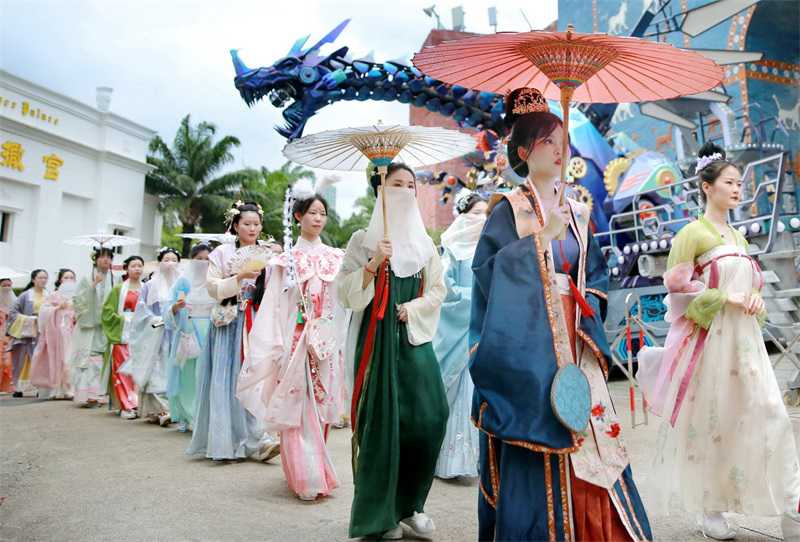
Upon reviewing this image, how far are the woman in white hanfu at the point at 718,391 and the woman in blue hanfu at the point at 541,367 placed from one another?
107 centimetres

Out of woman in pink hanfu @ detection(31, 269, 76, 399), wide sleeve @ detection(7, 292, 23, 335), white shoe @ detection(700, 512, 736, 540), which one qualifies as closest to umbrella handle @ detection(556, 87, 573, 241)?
white shoe @ detection(700, 512, 736, 540)

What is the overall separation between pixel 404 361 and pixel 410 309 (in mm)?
261

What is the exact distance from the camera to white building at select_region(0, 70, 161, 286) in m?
19.4

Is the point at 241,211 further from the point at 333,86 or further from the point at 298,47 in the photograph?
the point at 298,47

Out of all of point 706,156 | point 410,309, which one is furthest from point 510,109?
point 706,156

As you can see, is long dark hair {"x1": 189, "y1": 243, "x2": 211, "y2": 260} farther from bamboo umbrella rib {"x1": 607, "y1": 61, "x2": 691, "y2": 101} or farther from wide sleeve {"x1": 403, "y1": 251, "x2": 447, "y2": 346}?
bamboo umbrella rib {"x1": 607, "y1": 61, "x2": 691, "y2": 101}

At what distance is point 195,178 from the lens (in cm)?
2892

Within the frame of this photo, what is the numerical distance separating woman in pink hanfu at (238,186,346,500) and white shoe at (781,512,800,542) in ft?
8.02

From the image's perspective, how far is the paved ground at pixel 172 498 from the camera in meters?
3.22

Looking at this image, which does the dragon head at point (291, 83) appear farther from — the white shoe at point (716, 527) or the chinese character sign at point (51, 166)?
the chinese character sign at point (51, 166)

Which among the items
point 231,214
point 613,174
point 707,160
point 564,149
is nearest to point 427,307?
point 564,149

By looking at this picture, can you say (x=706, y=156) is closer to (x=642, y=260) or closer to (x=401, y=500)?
(x=401, y=500)

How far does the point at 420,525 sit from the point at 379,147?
1.88 metres

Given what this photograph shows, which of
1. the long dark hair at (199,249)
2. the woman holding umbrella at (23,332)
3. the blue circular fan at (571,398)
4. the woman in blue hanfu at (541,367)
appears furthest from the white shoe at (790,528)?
the woman holding umbrella at (23,332)
